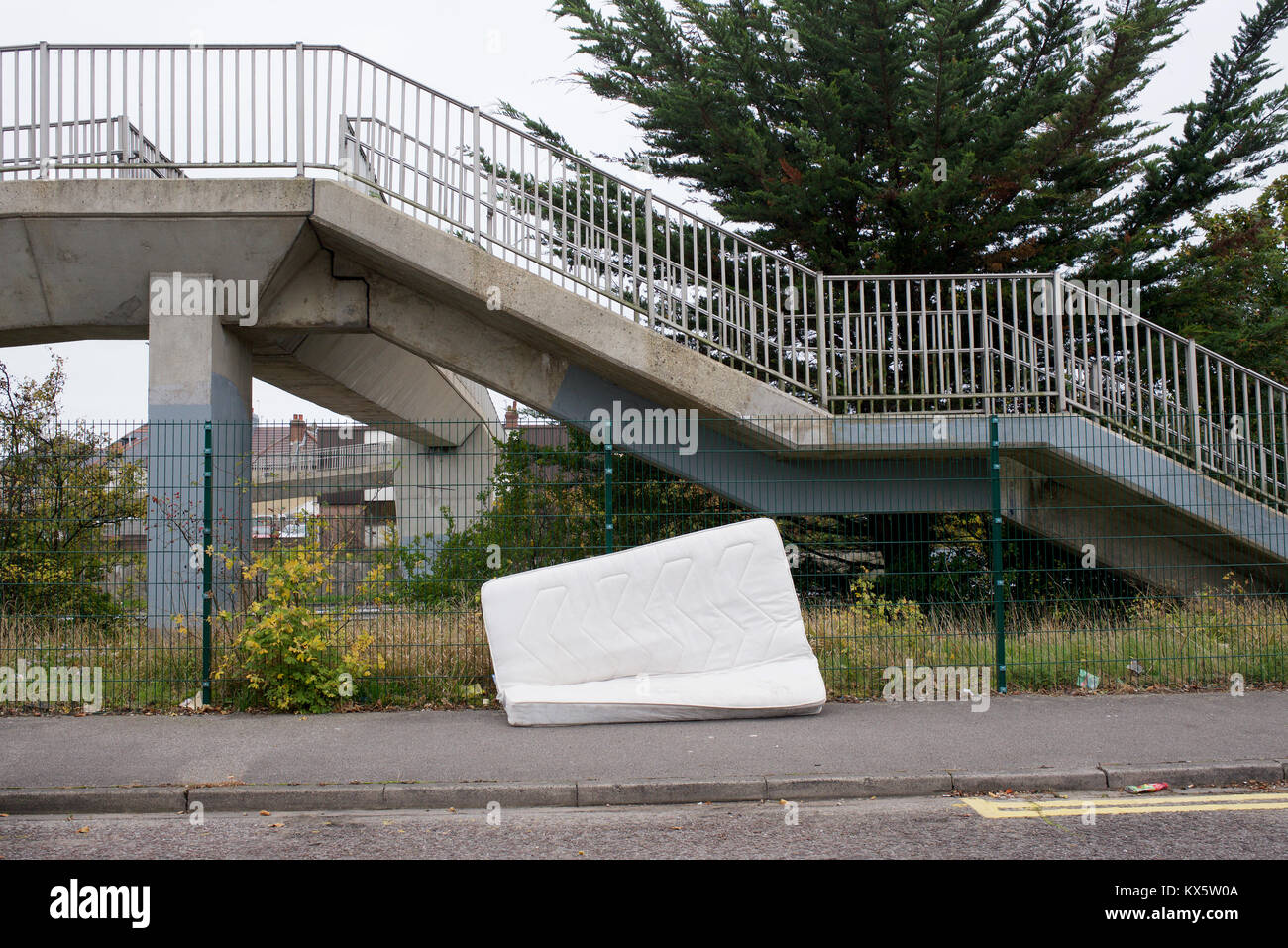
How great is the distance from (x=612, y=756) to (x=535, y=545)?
8.60ft

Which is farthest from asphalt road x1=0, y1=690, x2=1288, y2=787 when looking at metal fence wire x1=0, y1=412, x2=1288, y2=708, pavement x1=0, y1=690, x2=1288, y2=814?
metal fence wire x1=0, y1=412, x2=1288, y2=708

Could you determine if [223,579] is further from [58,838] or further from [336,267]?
[336,267]

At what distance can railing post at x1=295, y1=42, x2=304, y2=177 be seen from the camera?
10602 millimetres

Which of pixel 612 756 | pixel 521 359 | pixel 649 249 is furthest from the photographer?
pixel 521 359

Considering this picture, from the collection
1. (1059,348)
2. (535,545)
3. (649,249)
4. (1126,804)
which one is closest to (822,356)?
(649,249)

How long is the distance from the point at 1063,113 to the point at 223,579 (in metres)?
12.5

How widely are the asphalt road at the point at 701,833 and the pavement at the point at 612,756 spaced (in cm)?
13

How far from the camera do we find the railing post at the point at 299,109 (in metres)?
10.6

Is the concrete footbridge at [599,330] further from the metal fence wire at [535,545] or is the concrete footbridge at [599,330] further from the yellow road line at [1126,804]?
the yellow road line at [1126,804]

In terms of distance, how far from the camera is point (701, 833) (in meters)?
5.17

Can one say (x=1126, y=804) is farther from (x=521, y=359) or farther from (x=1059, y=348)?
(x=521, y=359)

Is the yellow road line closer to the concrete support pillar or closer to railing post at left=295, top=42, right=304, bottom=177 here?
the concrete support pillar

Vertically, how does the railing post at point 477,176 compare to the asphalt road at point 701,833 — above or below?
above

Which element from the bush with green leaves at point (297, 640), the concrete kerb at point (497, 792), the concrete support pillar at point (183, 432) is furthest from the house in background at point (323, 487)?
the concrete kerb at point (497, 792)
